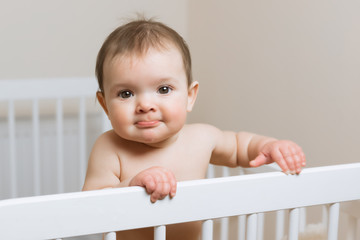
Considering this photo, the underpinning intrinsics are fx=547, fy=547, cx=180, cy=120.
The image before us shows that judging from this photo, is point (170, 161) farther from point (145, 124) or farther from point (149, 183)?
point (149, 183)

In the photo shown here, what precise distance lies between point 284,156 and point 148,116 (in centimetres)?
21

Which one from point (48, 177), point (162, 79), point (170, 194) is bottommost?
point (48, 177)

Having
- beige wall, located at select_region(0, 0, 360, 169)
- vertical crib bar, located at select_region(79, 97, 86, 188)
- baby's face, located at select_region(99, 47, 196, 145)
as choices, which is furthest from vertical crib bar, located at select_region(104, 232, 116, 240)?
vertical crib bar, located at select_region(79, 97, 86, 188)

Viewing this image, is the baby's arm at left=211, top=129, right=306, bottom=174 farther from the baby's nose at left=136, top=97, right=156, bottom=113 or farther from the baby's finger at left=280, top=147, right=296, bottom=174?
the baby's nose at left=136, top=97, right=156, bottom=113

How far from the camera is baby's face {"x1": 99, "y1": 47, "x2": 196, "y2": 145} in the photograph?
831 millimetres

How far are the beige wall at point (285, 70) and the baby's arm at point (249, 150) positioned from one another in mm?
278

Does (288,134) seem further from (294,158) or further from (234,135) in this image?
(294,158)

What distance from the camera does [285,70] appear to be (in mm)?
1411

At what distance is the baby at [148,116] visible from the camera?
83 centimetres

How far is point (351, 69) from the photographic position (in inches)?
46.1

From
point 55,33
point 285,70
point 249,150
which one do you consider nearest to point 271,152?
point 249,150

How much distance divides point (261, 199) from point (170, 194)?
130mm

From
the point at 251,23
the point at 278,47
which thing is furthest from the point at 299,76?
the point at 251,23

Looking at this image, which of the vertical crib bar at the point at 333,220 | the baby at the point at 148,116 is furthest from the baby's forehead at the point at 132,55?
the vertical crib bar at the point at 333,220
